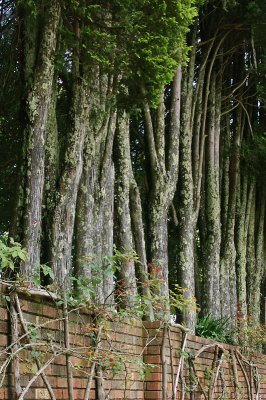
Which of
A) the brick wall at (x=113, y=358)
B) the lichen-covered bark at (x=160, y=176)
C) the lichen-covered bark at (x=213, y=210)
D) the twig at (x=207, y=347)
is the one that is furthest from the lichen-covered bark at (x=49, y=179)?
the lichen-covered bark at (x=213, y=210)

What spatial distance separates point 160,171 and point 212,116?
3846 millimetres

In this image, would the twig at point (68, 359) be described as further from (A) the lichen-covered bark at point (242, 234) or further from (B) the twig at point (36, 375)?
(A) the lichen-covered bark at point (242, 234)

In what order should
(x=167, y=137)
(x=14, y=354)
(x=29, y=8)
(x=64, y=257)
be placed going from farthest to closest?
(x=167, y=137)
(x=64, y=257)
(x=29, y=8)
(x=14, y=354)

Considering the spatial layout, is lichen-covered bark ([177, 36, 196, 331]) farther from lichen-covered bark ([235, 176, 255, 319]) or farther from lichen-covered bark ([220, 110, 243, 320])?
lichen-covered bark ([235, 176, 255, 319])

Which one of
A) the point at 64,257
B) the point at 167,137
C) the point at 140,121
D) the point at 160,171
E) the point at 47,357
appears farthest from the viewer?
the point at 140,121

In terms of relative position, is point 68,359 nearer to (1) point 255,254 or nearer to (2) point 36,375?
(2) point 36,375

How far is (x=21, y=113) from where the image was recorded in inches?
320

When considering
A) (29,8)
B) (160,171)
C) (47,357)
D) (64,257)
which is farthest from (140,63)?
(47,357)

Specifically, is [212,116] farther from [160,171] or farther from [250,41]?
[160,171]

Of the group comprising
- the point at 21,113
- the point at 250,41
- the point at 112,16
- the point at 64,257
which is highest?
the point at 250,41

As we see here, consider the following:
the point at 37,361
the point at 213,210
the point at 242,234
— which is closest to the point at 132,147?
the point at 213,210

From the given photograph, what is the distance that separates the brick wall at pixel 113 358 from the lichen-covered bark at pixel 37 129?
1.36 metres

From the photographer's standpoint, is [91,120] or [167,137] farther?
[167,137]

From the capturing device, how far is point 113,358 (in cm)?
594
